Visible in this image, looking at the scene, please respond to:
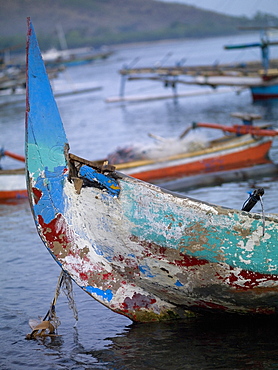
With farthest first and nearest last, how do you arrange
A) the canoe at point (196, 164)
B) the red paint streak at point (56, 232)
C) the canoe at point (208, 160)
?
the canoe at point (208, 160) → the canoe at point (196, 164) → the red paint streak at point (56, 232)

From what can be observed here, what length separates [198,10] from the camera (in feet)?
588

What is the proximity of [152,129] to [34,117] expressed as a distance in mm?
14136

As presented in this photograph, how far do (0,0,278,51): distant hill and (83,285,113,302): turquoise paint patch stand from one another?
5516 inches

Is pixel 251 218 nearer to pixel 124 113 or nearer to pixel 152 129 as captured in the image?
pixel 152 129

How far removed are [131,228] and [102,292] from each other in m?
0.59

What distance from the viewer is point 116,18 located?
17588 cm

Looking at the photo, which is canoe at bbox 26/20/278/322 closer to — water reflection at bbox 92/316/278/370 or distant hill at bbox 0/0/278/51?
water reflection at bbox 92/316/278/370

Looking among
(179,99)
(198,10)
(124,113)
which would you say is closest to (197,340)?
(124,113)

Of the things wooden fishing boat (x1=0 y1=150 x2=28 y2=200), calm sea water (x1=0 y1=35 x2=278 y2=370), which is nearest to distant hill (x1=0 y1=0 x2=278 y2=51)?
wooden fishing boat (x1=0 y1=150 x2=28 y2=200)

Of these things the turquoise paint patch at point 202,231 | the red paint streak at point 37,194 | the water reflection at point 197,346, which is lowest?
the water reflection at point 197,346

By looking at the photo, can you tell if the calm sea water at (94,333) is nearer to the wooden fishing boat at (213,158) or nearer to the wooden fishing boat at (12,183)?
the wooden fishing boat at (12,183)

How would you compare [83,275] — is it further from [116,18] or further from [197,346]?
[116,18]

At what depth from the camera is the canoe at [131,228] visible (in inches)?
165

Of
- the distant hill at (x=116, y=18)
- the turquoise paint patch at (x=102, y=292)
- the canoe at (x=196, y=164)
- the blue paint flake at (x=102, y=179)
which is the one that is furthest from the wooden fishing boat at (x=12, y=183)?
the distant hill at (x=116, y=18)
